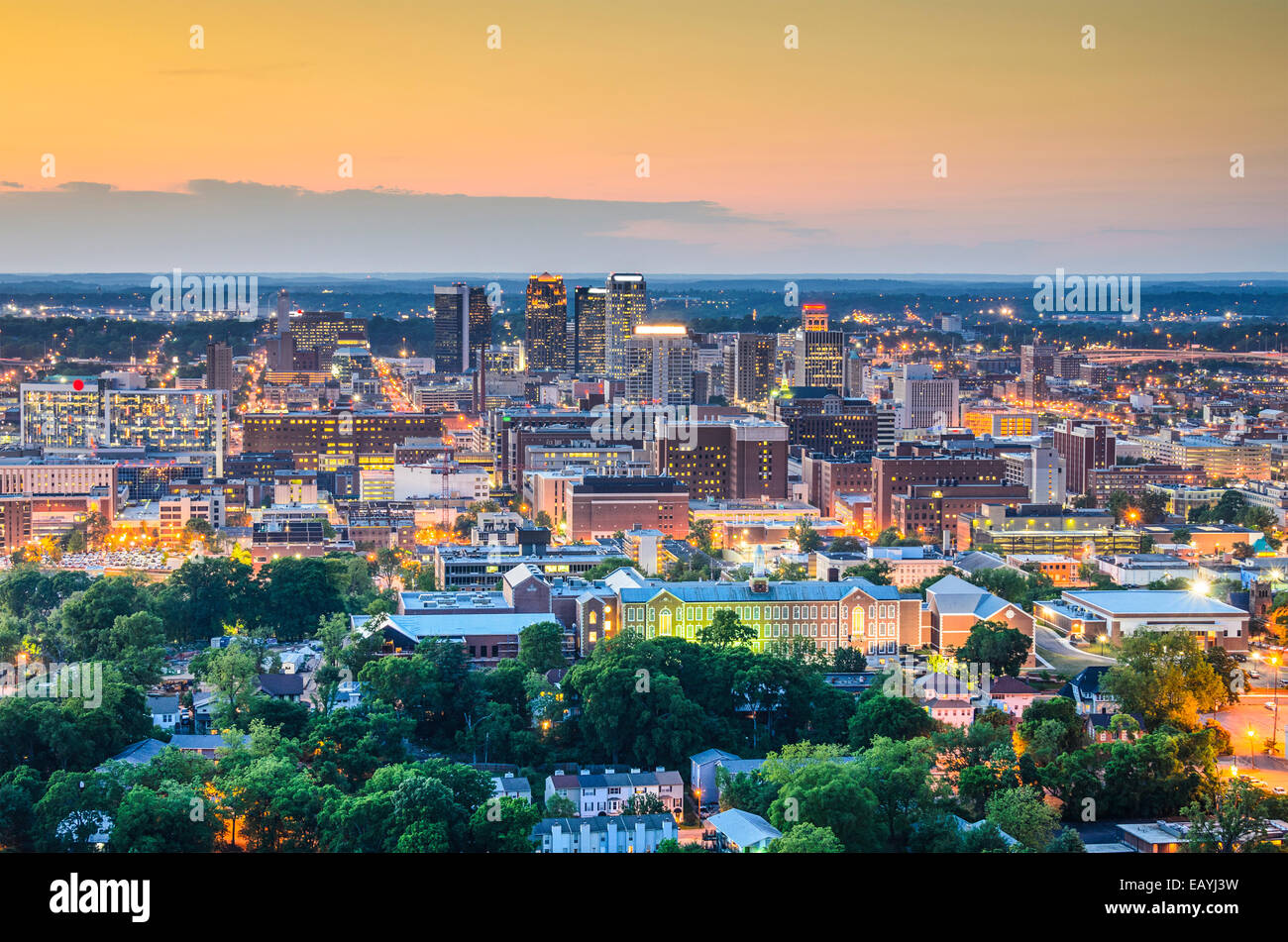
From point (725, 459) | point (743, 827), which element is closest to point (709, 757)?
point (743, 827)

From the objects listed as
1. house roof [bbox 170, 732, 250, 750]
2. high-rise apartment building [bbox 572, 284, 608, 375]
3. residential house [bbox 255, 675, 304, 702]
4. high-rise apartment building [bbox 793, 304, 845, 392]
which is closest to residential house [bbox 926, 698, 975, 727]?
residential house [bbox 255, 675, 304, 702]

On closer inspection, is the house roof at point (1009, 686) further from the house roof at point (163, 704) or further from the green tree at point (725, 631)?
the house roof at point (163, 704)

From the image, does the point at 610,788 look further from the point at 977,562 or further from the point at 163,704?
the point at 977,562

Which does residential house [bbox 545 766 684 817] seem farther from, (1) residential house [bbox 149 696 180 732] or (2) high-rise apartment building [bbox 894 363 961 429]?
(2) high-rise apartment building [bbox 894 363 961 429]
